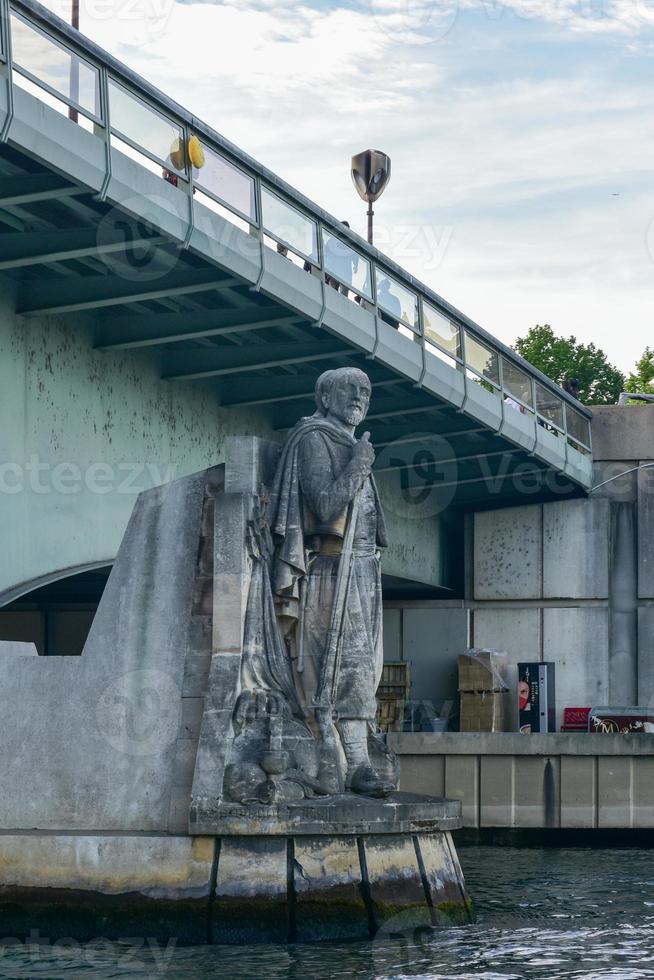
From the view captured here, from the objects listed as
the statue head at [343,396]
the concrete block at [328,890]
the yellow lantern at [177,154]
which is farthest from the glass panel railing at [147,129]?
the concrete block at [328,890]

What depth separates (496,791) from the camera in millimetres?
31453

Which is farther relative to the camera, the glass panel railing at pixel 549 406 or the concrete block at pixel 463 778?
the glass panel railing at pixel 549 406

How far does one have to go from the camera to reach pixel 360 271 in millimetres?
26469

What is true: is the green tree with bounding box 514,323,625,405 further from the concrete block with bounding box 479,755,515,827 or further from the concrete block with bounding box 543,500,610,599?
the concrete block with bounding box 479,755,515,827

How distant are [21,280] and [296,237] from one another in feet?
13.5

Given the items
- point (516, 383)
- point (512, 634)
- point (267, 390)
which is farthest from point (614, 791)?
point (512, 634)

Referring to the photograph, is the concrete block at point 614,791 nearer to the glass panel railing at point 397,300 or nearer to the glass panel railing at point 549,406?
the glass panel railing at point 549,406

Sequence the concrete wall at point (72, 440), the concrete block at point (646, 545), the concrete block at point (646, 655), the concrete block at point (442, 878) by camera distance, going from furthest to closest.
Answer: the concrete block at point (646, 545) → the concrete block at point (646, 655) → the concrete wall at point (72, 440) → the concrete block at point (442, 878)

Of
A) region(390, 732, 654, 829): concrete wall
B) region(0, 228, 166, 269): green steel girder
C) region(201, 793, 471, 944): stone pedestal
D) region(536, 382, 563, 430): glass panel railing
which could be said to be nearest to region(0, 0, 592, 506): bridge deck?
region(0, 228, 166, 269): green steel girder

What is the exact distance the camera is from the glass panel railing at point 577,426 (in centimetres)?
3762

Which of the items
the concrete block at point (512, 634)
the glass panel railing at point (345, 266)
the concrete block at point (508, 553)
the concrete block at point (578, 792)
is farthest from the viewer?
the concrete block at point (508, 553)

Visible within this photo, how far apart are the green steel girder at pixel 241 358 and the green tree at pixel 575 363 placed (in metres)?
58.1

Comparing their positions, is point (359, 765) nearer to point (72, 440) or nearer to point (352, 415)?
point (352, 415)

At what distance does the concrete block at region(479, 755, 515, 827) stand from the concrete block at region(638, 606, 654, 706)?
7869 mm
